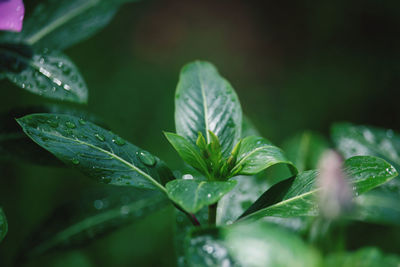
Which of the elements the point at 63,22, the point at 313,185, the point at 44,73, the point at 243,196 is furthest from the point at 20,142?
the point at 313,185

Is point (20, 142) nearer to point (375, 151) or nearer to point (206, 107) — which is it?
point (206, 107)

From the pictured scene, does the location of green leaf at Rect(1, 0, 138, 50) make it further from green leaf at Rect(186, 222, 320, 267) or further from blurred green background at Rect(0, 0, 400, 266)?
blurred green background at Rect(0, 0, 400, 266)

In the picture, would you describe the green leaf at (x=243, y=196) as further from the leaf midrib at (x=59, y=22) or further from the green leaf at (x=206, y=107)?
the leaf midrib at (x=59, y=22)

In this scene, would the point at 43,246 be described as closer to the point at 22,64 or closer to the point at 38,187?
the point at 22,64

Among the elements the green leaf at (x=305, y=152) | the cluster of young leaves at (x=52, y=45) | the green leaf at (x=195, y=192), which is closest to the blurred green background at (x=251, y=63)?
the green leaf at (x=305, y=152)

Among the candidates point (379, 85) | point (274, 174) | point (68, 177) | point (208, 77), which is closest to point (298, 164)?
point (274, 174)

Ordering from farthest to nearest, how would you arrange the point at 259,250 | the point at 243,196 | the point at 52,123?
the point at 243,196, the point at 52,123, the point at 259,250
